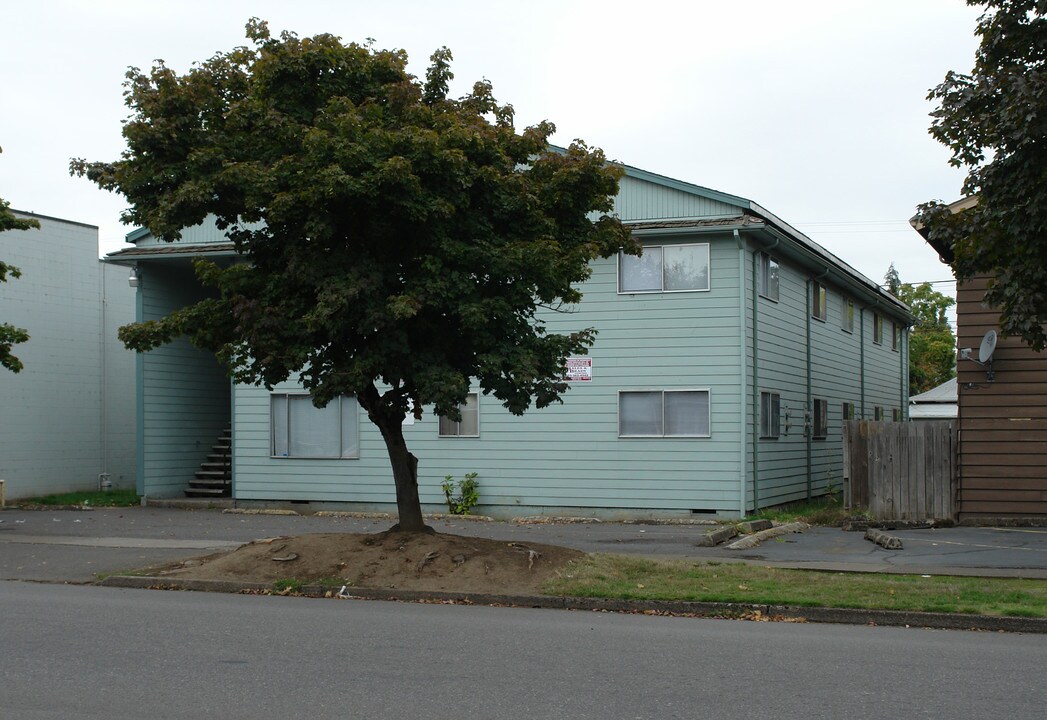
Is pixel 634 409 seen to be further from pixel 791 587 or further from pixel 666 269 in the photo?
pixel 791 587

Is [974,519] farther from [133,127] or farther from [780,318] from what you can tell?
[133,127]

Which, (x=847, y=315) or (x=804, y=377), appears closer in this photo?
(x=804, y=377)

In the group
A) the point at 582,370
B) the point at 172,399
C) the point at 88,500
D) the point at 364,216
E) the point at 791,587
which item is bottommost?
the point at 88,500

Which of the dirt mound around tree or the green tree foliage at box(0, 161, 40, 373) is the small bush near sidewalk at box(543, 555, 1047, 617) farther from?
the green tree foliage at box(0, 161, 40, 373)

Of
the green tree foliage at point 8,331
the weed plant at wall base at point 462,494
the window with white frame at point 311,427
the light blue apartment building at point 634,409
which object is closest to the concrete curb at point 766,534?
the light blue apartment building at point 634,409

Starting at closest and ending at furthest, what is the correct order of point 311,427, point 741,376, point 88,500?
point 741,376, point 311,427, point 88,500

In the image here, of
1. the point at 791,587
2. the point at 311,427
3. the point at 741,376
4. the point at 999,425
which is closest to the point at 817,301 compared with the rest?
Answer: the point at 741,376

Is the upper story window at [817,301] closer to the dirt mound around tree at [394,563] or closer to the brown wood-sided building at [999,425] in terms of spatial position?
the brown wood-sided building at [999,425]

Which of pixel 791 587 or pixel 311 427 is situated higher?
pixel 311 427

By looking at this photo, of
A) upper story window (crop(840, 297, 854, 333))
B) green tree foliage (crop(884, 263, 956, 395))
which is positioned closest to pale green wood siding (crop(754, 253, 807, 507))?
upper story window (crop(840, 297, 854, 333))

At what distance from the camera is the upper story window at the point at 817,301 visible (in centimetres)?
2681

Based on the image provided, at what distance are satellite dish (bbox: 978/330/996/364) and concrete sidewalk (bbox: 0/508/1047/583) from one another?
294 cm

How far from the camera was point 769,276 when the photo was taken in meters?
23.7

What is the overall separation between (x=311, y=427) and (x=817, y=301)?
495 inches
